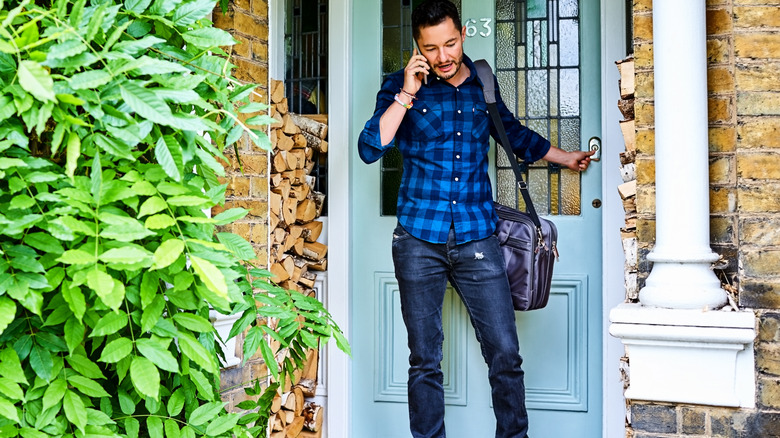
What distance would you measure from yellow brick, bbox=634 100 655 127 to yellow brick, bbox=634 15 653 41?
188mm

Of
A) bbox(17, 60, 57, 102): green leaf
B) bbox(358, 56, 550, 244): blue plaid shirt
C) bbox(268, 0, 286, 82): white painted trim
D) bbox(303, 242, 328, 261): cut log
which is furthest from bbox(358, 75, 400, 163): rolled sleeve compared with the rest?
bbox(17, 60, 57, 102): green leaf

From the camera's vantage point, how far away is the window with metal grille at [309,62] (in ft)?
10.4

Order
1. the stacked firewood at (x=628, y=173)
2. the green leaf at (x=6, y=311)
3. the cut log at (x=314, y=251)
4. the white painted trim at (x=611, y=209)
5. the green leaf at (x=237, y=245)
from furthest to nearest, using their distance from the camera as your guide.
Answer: the cut log at (x=314, y=251) < the white painted trim at (x=611, y=209) < the stacked firewood at (x=628, y=173) < the green leaf at (x=237, y=245) < the green leaf at (x=6, y=311)

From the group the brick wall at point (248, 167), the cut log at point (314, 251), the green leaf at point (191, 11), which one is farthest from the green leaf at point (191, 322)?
the cut log at point (314, 251)

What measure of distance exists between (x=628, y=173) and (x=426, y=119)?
708 millimetres

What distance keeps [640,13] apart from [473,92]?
24.8 inches

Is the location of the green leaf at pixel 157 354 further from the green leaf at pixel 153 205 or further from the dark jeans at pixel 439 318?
the dark jeans at pixel 439 318

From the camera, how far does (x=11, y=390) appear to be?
1.13 m

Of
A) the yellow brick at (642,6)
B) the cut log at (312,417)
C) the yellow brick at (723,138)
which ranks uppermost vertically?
the yellow brick at (642,6)

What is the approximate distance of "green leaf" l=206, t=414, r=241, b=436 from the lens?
1.39m

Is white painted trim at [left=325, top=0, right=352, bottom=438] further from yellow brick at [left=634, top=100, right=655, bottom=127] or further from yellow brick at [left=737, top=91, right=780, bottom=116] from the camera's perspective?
yellow brick at [left=737, top=91, right=780, bottom=116]

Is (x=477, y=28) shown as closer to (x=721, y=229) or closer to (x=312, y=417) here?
(x=721, y=229)

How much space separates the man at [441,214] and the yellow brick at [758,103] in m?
0.85

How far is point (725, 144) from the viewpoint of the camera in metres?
2.07
